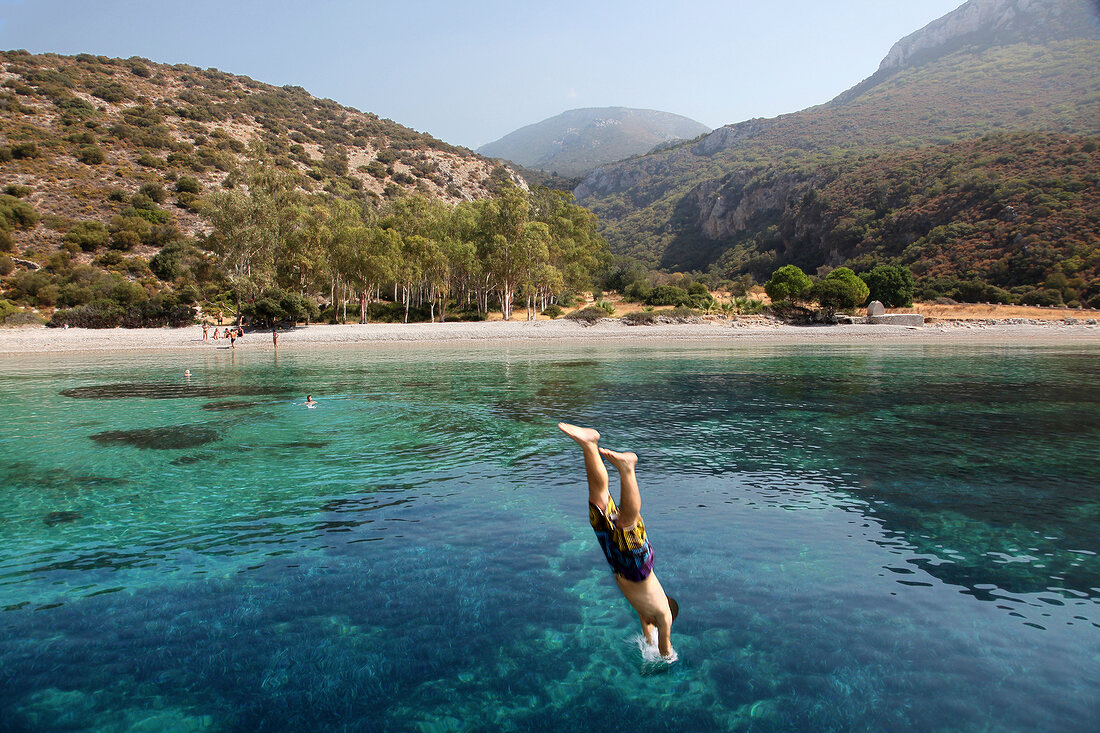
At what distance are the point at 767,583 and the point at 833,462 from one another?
256 inches

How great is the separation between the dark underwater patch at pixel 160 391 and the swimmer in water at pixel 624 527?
21.0m

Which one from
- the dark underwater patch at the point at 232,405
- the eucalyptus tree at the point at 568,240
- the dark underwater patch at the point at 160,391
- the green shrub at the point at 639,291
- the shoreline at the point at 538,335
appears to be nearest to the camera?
the dark underwater patch at the point at 232,405

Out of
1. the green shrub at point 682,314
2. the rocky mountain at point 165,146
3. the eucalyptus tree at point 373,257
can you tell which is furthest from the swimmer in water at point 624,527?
the rocky mountain at point 165,146

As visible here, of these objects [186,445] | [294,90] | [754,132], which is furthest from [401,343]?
[754,132]

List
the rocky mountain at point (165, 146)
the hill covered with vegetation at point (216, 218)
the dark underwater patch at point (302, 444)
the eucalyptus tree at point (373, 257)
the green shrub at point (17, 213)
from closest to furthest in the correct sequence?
the dark underwater patch at point (302, 444)
the hill covered with vegetation at point (216, 218)
the eucalyptus tree at point (373, 257)
the green shrub at point (17, 213)
the rocky mountain at point (165, 146)

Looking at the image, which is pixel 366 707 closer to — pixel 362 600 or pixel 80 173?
pixel 362 600

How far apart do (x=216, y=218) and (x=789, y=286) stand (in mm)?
53191

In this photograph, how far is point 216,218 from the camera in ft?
170

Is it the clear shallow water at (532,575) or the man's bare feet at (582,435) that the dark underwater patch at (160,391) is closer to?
the clear shallow water at (532,575)

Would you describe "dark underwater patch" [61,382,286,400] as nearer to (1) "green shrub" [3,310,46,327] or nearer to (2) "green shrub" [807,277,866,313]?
(1) "green shrub" [3,310,46,327]

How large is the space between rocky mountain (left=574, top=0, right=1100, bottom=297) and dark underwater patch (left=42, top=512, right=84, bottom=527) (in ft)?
268

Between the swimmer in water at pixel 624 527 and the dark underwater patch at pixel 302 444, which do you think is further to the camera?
the dark underwater patch at pixel 302 444

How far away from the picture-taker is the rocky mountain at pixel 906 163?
3105 inches

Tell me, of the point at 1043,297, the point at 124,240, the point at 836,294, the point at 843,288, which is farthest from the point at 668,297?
the point at 124,240
